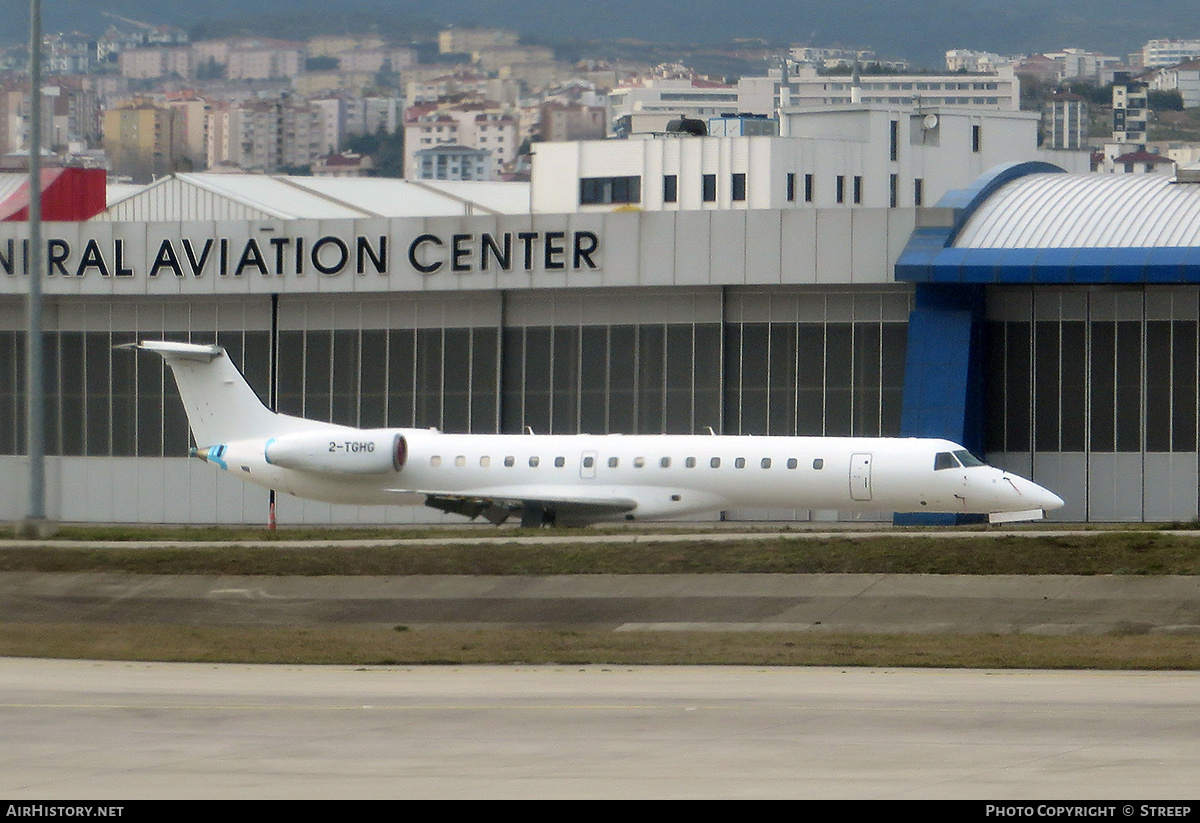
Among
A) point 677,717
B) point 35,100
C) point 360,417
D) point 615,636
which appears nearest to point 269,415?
point 360,417

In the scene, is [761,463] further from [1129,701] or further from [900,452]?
[1129,701]

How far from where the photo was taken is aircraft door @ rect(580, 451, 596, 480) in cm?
4284

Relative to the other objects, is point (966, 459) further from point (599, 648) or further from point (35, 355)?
point (35, 355)

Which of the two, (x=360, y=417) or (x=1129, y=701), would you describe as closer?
(x=1129, y=701)

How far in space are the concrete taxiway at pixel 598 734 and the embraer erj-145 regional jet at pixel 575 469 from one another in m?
16.7

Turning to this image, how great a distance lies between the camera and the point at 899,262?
4588cm

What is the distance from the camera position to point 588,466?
42906 millimetres

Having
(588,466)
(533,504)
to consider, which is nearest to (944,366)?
(588,466)

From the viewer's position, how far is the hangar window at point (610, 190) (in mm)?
121125

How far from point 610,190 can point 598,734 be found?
345ft

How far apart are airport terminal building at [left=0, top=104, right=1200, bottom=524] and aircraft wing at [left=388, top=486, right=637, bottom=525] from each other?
21.6 ft

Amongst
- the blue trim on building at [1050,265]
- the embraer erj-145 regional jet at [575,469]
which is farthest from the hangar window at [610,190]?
the embraer erj-145 regional jet at [575,469]

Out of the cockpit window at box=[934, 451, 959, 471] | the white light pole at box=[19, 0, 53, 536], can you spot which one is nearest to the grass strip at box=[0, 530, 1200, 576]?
the white light pole at box=[19, 0, 53, 536]

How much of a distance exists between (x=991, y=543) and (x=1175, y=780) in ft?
55.8
